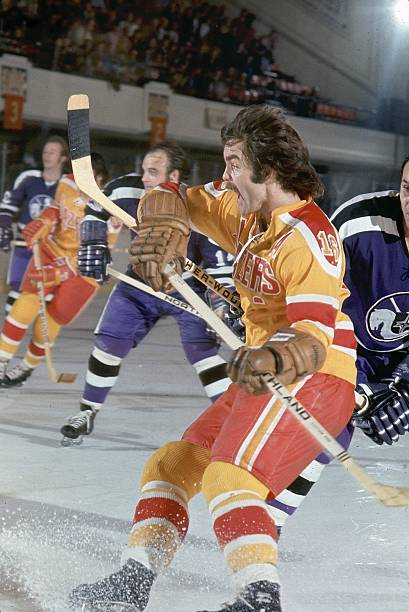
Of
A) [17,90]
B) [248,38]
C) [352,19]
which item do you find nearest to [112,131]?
[17,90]

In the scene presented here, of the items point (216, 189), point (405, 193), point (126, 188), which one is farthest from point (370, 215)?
point (126, 188)

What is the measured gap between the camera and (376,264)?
7.84 ft

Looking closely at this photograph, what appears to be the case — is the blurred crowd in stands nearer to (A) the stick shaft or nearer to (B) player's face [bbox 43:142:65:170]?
(B) player's face [bbox 43:142:65:170]

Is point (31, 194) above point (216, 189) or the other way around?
the other way around

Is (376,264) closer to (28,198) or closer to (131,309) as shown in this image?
(131,309)

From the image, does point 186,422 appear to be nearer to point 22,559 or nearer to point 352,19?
point 22,559

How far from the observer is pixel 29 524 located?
8.81ft

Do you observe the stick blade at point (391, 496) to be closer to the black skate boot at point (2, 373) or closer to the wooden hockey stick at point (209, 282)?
the wooden hockey stick at point (209, 282)

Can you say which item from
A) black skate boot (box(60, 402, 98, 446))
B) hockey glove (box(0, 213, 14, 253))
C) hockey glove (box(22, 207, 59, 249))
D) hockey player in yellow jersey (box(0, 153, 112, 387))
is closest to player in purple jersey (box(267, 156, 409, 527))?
black skate boot (box(60, 402, 98, 446))

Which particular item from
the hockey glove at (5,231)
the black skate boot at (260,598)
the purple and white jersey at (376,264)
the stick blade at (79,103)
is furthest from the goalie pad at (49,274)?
the black skate boot at (260,598)

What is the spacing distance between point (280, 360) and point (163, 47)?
45.5 ft

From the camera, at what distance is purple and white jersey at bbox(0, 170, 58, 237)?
18.1ft

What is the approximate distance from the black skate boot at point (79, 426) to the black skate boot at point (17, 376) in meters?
1.10

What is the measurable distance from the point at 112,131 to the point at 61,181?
26.3ft
